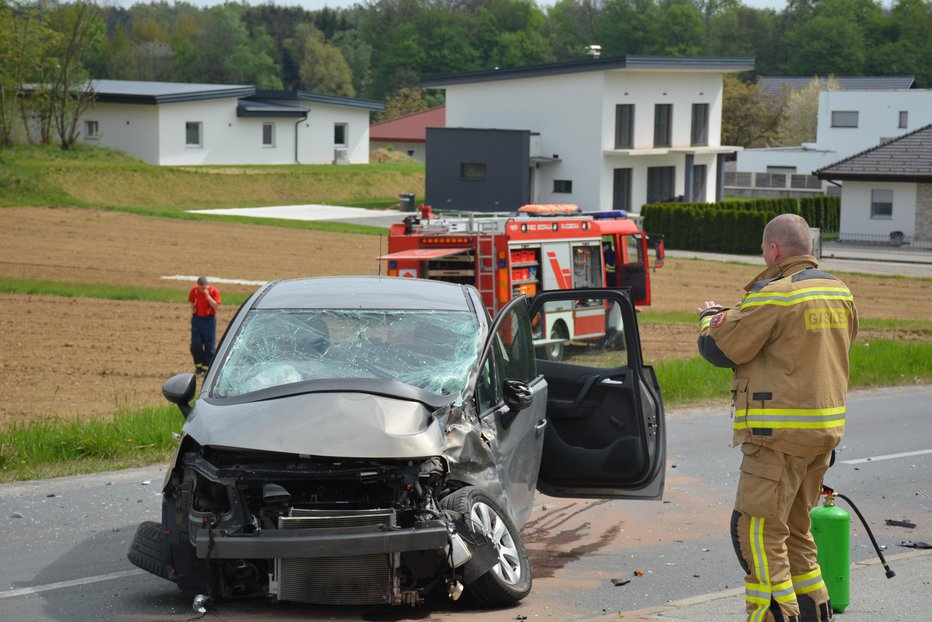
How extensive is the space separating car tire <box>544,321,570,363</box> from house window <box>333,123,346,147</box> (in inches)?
2024

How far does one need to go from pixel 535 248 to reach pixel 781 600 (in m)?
14.6

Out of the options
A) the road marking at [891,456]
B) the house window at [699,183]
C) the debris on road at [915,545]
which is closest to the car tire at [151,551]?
the debris on road at [915,545]

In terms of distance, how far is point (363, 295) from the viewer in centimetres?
768

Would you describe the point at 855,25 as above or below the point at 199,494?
above

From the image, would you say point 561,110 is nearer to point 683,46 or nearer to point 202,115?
point 202,115

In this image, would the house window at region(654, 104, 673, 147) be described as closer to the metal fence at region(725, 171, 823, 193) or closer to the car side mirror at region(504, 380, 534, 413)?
the metal fence at region(725, 171, 823, 193)

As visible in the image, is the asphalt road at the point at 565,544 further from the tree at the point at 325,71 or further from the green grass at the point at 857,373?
the tree at the point at 325,71

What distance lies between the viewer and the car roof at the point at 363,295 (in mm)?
7516

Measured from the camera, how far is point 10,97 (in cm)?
5647

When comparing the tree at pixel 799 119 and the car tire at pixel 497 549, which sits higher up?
the tree at pixel 799 119

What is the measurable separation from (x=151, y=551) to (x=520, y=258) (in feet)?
44.5

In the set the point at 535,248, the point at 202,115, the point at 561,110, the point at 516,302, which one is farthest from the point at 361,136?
the point at 516,302

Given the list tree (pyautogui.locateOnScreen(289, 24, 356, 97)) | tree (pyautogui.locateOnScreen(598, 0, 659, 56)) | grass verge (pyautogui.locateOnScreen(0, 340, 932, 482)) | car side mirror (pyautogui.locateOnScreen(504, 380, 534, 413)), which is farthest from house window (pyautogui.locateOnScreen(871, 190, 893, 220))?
tree (pyautogui.locateOnScreen(598, 0, 659, 56))

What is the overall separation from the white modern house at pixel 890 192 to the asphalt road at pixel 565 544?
37.8 metres
